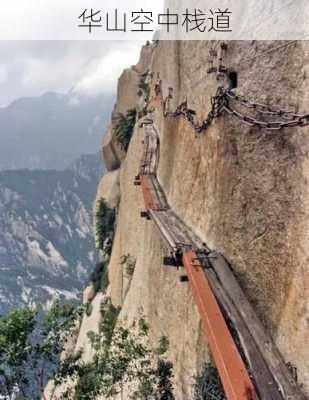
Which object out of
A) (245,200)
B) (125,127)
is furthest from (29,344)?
(125,127)

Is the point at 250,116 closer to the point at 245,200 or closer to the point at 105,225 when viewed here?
the point at 245,200

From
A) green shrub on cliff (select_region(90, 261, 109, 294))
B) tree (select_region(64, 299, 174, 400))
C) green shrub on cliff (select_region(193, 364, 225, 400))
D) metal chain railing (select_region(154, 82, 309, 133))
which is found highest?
metal chain railing (select_region(154, 82, 309, 133))

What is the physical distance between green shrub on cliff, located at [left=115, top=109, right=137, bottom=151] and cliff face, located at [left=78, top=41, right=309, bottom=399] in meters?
24.7

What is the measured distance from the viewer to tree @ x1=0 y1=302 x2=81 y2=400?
14117 millimetres

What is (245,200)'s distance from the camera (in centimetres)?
1396

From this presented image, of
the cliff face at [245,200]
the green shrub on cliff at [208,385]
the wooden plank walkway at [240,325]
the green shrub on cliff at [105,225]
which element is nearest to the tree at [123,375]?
the cliff face at [245,200]

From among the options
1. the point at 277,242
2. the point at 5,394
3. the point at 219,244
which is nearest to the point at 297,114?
the point at 277,242

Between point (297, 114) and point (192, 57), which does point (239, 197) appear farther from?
point (192, 57)

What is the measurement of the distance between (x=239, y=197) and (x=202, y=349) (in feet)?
15.2

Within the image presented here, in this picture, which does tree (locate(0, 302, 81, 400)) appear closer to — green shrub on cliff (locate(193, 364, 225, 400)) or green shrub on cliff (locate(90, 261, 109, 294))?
green shrub on cliff (locate(193, 364, 225, 400))

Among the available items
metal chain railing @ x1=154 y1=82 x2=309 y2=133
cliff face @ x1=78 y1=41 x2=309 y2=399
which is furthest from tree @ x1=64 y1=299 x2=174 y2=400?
metal chain railing @ x1=154 y1=82 x2=309 y2=133

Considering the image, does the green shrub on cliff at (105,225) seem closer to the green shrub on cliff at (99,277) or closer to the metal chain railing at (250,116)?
the green shrub on cliff at (99,277)

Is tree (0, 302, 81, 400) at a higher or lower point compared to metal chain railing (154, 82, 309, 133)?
lower

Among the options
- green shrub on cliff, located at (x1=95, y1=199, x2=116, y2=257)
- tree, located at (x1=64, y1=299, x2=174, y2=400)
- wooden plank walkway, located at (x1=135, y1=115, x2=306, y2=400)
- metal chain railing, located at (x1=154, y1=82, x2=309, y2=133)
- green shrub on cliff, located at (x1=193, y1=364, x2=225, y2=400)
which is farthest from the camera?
green shrub on cliff, located at (x1=95, y1=199, x2=116, y2=257)
